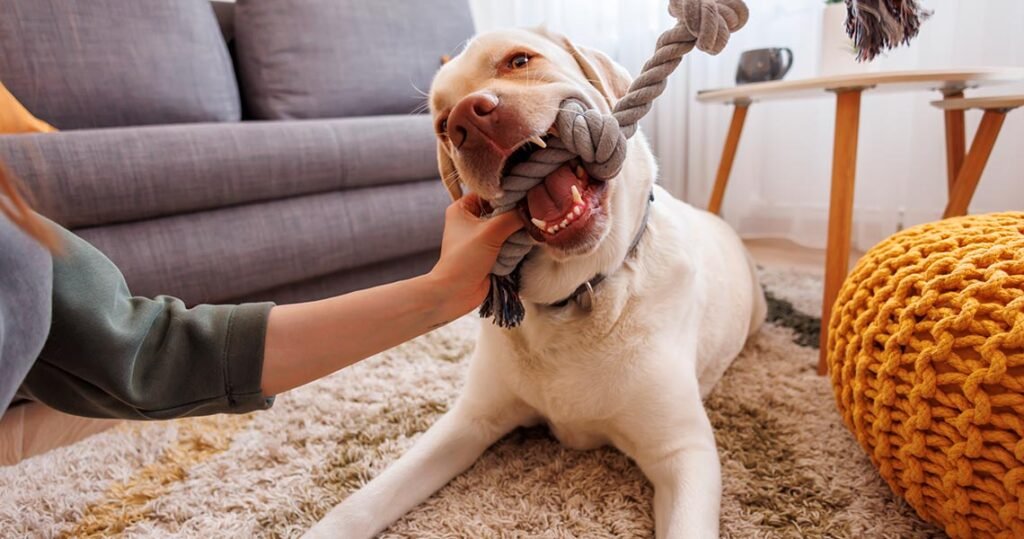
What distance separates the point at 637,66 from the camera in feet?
11.1

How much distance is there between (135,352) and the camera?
2.55ft

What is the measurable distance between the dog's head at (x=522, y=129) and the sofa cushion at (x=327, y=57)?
1.50 metres

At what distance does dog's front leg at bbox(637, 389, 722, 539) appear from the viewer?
898 millimetres

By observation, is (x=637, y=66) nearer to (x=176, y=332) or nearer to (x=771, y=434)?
(x=771, y=434)

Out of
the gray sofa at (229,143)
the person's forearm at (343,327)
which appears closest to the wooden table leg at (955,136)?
the gray sofa at (229,143)

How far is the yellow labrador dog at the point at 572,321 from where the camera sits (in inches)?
34.0

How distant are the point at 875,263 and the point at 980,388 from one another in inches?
13.6

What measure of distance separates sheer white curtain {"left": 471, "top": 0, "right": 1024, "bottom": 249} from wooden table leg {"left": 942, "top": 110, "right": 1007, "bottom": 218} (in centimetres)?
60

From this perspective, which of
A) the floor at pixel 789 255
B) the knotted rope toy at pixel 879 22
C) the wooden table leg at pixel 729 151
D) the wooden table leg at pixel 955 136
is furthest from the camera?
the floor at pixel 789 255

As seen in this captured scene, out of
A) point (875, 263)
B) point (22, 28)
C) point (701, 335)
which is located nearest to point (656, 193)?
point (701, 335)

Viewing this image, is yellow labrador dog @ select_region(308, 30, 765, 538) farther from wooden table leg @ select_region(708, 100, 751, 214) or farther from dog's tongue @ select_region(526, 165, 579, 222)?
wooden table leg @ select_region(708, 100, 751, 214)

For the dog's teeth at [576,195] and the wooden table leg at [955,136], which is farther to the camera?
the wooden table leg at [955,136]

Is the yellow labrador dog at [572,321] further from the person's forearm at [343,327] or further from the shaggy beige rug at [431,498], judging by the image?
the person's forearm at [343,327]

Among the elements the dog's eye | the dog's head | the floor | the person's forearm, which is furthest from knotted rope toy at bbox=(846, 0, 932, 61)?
the floor
